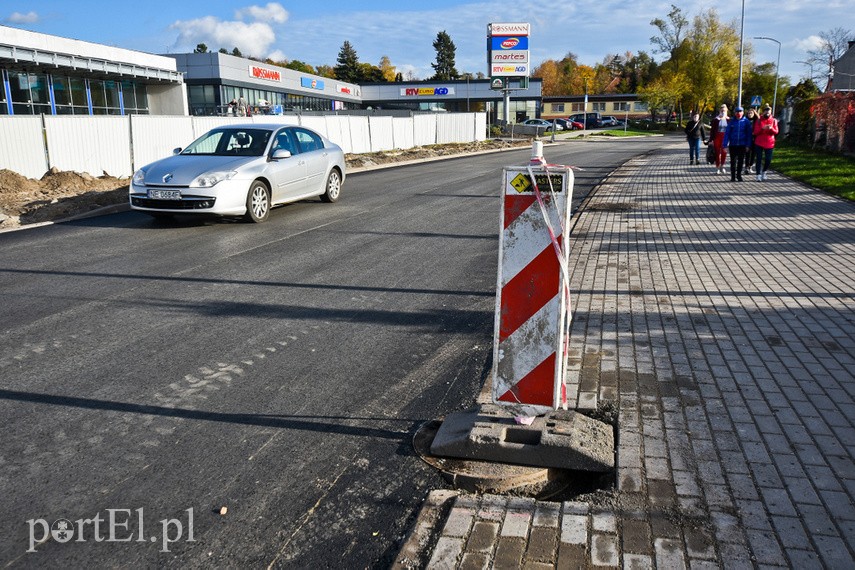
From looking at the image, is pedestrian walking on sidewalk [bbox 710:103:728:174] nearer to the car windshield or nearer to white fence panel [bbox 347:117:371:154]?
the car windshield

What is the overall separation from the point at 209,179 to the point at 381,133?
2648 centimetres

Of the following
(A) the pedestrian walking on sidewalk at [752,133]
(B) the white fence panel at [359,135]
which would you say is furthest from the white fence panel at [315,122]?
(A) the pedestrian walking on sidewalk at [752,133]

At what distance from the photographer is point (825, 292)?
724cm

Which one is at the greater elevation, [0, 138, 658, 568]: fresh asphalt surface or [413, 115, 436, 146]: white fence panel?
[413, 115, 436, 146]: white fence panel

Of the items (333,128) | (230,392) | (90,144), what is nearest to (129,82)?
(333,128)

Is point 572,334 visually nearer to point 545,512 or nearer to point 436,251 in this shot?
point 545,512

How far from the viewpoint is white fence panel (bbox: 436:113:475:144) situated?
46.8m

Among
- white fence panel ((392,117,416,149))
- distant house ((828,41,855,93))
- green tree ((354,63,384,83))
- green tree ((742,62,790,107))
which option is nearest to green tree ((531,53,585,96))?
green tree ((354,63,384,83))

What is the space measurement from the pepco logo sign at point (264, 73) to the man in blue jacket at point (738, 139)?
164 ft

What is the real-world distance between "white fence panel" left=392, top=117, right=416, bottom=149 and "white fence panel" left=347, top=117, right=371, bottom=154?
11.7ft

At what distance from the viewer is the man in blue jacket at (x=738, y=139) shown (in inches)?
680

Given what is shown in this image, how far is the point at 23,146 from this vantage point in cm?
1750

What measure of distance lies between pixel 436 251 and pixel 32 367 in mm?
5550

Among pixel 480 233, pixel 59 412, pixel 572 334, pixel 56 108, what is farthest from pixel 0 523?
pixel 56 108
